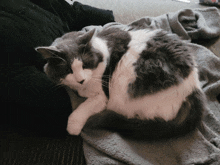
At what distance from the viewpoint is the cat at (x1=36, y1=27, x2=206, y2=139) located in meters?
0.75

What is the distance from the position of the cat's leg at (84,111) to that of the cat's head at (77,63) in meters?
0.06

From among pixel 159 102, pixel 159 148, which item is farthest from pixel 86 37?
pixel 159 148

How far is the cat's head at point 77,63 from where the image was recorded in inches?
28.9

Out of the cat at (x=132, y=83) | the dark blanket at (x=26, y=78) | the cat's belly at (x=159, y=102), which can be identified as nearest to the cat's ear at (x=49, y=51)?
the cat at (x=132, y=83)

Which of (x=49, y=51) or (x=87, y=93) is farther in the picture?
(x=87, y=93)

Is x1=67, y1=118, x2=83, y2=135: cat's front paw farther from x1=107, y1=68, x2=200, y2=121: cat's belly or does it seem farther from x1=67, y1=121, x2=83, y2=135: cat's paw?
x1=107, y1=68, x2=200, y2=121: cat's belly

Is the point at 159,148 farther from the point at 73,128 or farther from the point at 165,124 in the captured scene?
the point at 73,128

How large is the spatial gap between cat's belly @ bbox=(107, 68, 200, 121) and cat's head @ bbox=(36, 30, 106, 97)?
0.53ft

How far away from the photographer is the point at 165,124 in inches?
29.3

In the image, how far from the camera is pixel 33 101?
712mm

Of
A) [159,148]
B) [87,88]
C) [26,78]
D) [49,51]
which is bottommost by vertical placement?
[159,148]

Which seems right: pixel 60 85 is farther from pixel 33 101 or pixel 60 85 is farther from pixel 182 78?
pixel 182 78

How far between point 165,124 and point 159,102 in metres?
0.11

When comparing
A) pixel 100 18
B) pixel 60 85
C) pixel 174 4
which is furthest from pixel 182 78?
pixel 174 4
